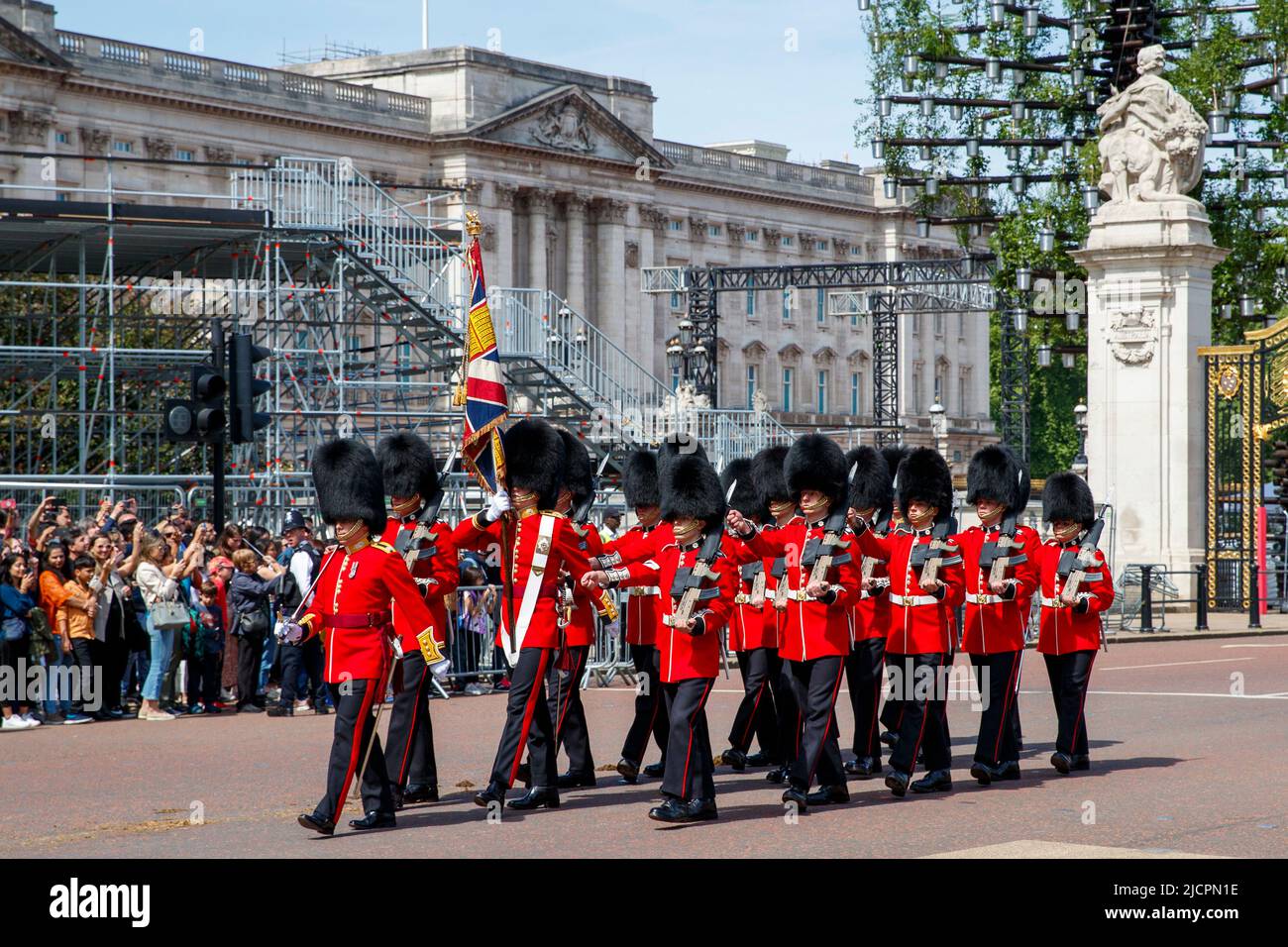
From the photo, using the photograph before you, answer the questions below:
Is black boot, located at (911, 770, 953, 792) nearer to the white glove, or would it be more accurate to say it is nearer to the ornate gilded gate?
the white glove

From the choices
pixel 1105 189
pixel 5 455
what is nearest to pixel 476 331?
pixel 1105 189

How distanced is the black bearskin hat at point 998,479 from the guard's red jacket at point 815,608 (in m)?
1.49

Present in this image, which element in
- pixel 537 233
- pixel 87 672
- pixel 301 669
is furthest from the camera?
pixel 537 233

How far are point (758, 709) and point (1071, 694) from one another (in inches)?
65.3

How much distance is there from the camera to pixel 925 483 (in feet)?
36.3

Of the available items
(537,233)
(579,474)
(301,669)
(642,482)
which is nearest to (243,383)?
(301,669)

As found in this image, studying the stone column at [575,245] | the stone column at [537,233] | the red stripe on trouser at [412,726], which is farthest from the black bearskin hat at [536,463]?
the stone column at [575,245]

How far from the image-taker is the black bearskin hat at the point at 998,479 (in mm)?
11594

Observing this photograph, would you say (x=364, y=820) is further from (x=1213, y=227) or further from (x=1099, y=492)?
(x=1213, y=227)

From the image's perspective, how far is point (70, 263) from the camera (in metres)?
29.2

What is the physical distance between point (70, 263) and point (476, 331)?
763 inches

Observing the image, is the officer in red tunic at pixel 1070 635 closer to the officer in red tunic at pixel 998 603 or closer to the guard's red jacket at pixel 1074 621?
the guard's red jacket at pixel 1074 621

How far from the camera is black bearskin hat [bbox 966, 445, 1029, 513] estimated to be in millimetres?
11594

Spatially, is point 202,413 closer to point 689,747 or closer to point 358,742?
point 358,742
